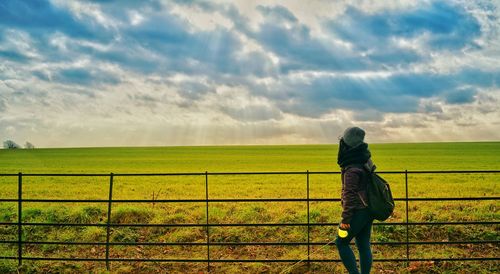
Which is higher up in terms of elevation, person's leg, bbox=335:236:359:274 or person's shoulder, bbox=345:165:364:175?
person's shoulder, bbox=345:165:364:175

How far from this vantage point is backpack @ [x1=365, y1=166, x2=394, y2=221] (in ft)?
17.9

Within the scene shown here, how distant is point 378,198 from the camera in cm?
548

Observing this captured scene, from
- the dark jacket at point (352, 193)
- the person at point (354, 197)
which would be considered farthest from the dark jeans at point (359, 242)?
the dark jacket at point (352, 193)

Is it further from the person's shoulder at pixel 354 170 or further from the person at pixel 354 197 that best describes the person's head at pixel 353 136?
the person's shoulder at pixel 354 170

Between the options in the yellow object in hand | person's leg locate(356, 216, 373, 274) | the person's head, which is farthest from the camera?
person's leg locate(356, 216, 373, 274)

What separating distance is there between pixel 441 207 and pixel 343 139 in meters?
9.96

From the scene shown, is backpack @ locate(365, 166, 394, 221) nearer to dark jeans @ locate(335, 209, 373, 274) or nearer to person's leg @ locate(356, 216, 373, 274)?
dark jeans @ locate(335, 209, 373, 274)

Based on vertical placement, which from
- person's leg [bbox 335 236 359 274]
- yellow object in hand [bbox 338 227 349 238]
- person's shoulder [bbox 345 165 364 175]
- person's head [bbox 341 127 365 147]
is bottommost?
person's leg [bbox 335 236 359 274]

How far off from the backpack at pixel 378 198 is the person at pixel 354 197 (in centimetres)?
6

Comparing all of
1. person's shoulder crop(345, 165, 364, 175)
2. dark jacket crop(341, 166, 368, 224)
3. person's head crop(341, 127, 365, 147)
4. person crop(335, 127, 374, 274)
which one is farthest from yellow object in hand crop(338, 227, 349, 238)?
person's head crop(341, 127, 365, 147)

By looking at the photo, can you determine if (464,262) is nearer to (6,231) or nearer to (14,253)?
(14,253)

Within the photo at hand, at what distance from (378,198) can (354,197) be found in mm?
304

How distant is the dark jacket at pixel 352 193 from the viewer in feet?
17.8

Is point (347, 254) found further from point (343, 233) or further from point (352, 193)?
point (352, 193)
